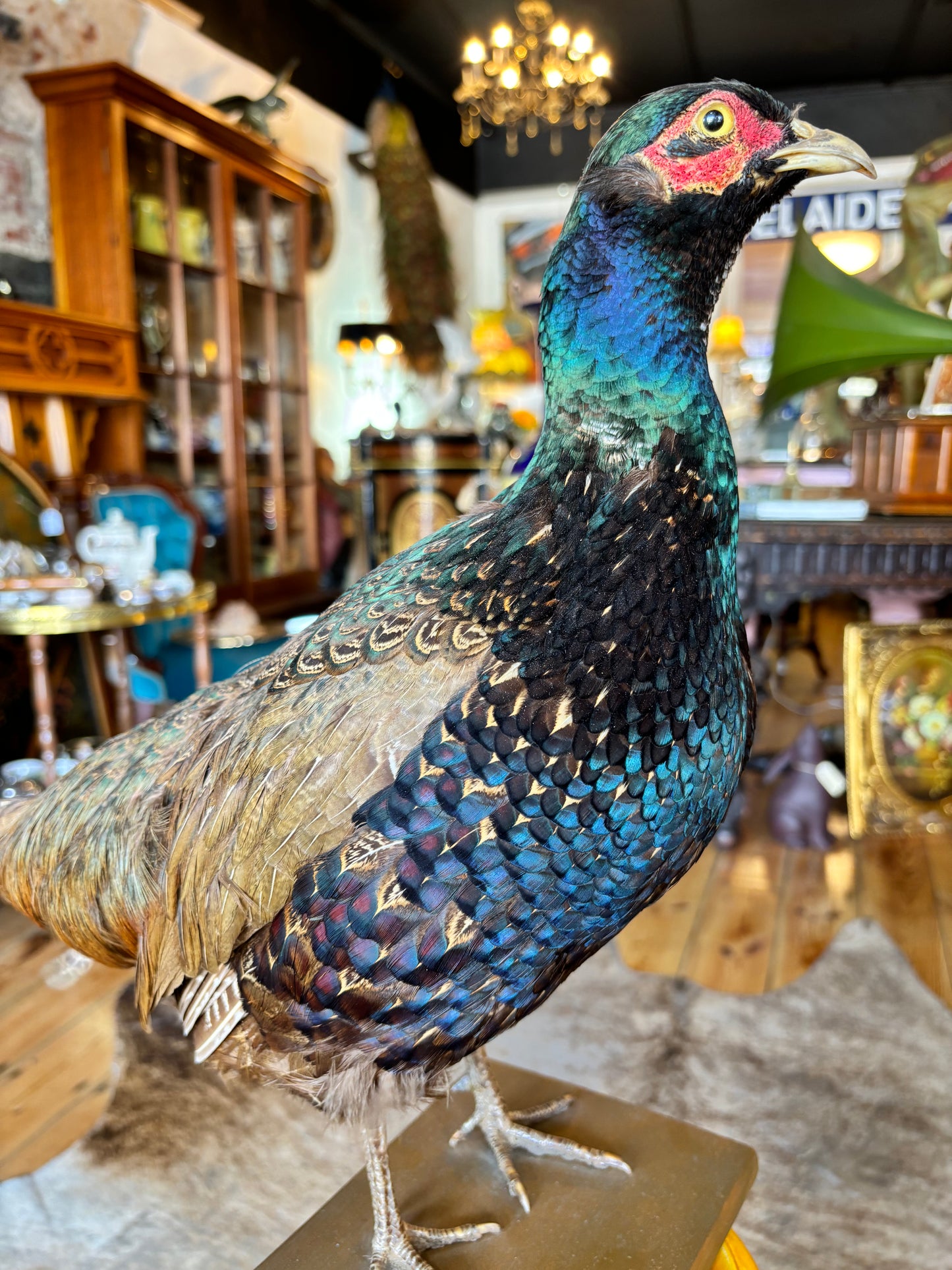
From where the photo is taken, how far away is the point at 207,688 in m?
0.89

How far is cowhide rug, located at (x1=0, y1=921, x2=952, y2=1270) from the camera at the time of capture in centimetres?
133

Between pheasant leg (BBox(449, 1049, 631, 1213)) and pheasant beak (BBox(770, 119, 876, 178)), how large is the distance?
0.87m

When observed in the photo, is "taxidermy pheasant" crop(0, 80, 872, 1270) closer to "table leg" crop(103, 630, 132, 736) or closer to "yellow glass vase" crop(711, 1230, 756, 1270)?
"yellow glass vase" crop(711, 1230, 756, 1270)

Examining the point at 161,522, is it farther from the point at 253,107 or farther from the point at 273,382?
the point at 253,107

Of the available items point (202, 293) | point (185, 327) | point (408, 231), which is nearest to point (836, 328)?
point (185, 327)

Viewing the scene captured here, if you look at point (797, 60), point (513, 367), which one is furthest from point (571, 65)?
point (797, 60)

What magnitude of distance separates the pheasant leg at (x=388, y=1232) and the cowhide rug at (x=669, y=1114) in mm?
92

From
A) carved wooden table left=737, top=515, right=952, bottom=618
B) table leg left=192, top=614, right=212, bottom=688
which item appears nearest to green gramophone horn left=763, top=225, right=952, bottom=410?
carved wooden table left=737, top=515, right=952, bottom=618

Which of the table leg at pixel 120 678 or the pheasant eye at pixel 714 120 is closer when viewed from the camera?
the pheasant eye at pixel 714 120

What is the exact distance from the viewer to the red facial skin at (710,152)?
1.93ft

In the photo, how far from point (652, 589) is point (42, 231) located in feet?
10.9

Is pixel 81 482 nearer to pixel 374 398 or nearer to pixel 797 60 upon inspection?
pixel 374 398

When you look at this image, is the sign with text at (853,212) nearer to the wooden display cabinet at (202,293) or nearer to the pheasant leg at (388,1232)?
the wooden display cabinet at (202,293)

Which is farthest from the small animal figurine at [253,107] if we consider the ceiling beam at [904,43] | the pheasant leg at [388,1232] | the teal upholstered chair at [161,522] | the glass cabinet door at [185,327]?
the pheasant leg at [388,1232]
